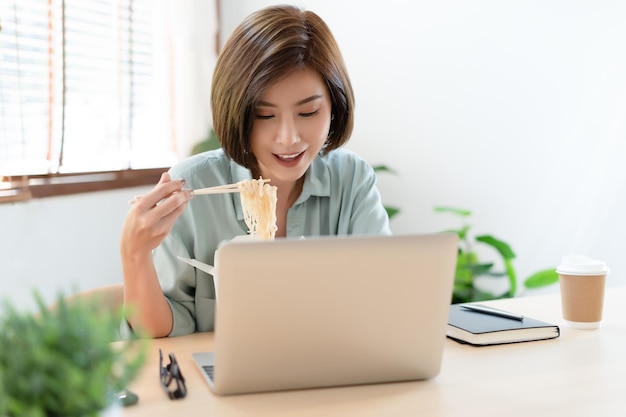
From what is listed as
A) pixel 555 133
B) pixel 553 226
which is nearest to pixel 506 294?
pixel 553 226

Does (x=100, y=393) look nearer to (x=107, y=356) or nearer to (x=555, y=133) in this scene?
(x=107, y=356)

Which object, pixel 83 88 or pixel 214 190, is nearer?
pixel 214 190

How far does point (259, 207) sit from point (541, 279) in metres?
1.81

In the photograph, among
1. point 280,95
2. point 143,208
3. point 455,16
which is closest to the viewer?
point 143,208

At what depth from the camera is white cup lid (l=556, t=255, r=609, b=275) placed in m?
1.79

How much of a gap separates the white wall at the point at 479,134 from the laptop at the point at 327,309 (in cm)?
215

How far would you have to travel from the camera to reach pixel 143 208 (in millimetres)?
1692

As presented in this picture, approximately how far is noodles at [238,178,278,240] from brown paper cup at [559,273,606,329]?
0.74 m

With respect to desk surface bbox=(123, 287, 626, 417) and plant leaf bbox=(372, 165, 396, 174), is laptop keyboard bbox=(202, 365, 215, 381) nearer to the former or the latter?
desk surface bbox=(123, 287, 626, 417)

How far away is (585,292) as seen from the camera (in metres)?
1.80

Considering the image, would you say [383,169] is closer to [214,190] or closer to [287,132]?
[287,132]

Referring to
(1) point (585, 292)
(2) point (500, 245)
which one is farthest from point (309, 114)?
(2) point (500, 245)

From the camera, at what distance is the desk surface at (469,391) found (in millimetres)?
1228

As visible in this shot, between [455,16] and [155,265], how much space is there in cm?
231
